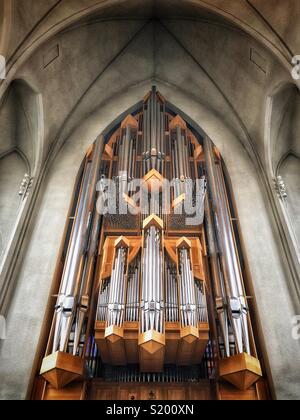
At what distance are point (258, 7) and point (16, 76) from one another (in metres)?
6.22

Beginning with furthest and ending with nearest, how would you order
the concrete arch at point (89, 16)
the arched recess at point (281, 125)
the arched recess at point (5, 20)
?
the arched recess at point (281, 125), the concrete arch at point (89, 16), the arched recess at point (5, 20)

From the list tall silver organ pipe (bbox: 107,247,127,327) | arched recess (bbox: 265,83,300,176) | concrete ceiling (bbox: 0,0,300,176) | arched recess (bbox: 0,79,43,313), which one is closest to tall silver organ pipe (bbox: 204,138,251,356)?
arched recess (bbox: 265,83,300,176)

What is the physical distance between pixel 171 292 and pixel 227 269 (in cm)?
122

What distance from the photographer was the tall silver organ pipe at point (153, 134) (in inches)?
415

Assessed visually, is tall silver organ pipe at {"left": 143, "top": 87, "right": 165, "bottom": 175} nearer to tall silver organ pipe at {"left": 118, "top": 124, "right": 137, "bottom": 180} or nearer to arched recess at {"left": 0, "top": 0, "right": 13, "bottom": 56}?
tall silver organ pipe at {"left": 118, "top": 124, "right": 137, "bottom": 180}

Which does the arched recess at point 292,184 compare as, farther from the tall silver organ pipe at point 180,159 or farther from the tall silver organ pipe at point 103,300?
the tall silver organ pipe at point 103,300

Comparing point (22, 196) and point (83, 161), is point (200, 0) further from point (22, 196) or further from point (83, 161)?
point (22, 196)

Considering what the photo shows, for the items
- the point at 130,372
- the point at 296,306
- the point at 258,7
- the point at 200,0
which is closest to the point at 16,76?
the point at 200,0

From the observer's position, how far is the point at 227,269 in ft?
24.3

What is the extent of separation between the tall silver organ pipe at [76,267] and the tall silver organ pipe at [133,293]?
2.93 ft

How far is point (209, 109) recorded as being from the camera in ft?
40.6

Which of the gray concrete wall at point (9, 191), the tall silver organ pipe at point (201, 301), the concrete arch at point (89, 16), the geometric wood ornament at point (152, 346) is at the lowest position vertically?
the geometric wood ornament at point (152, 346)

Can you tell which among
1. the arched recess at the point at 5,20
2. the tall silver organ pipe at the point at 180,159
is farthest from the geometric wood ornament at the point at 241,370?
the arched recess at the point at 5,20

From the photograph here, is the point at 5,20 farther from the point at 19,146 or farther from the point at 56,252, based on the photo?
the point at 56,252
